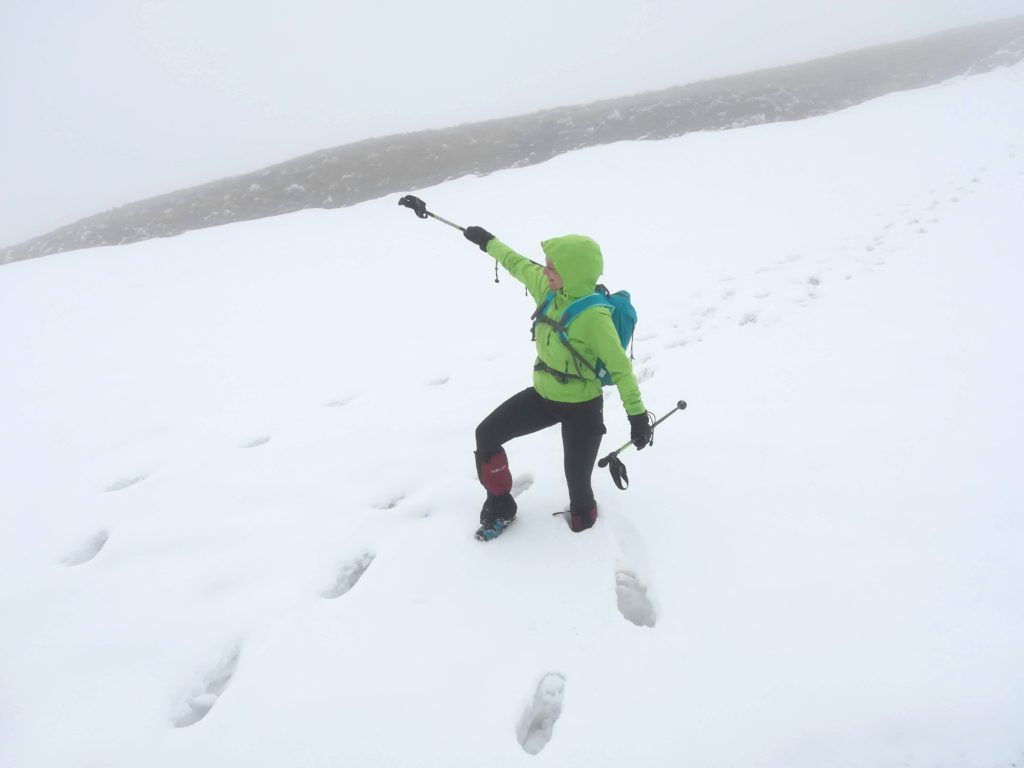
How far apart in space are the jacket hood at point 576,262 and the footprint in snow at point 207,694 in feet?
10.4

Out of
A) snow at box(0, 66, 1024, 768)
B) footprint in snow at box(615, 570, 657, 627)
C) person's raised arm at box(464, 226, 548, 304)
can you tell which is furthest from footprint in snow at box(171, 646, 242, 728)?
person's raised arm at box(464, 226, 548, 304)

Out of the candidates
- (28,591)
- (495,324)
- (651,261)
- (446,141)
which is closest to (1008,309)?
(651,261)

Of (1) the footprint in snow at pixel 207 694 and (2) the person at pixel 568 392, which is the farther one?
(2) the person at pixel 568 392

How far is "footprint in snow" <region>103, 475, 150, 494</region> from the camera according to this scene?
17.9 ft

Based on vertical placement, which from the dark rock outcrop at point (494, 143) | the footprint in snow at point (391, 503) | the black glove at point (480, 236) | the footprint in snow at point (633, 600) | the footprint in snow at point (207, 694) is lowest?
the footprint in snow at point (633, 600)

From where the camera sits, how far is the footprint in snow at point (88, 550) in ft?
14.8

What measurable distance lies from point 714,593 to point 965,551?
167 centimetres

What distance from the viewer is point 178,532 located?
15.3ft

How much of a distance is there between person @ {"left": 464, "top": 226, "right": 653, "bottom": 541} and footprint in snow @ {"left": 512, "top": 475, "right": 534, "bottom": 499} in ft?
1.66

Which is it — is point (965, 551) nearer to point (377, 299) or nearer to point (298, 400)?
point (298, 400)

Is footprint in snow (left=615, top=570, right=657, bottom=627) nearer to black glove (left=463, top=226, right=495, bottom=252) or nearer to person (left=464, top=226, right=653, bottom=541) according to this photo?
person (left=464, top=226, right=653, bottom=541)

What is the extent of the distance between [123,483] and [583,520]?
187 inches

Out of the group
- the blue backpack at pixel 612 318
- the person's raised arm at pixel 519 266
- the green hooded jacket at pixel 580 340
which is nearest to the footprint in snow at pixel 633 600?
the green hooded jacket at pixel 580 340

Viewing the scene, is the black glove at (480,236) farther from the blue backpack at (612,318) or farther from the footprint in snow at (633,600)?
the footprint in snow at (633,600)
